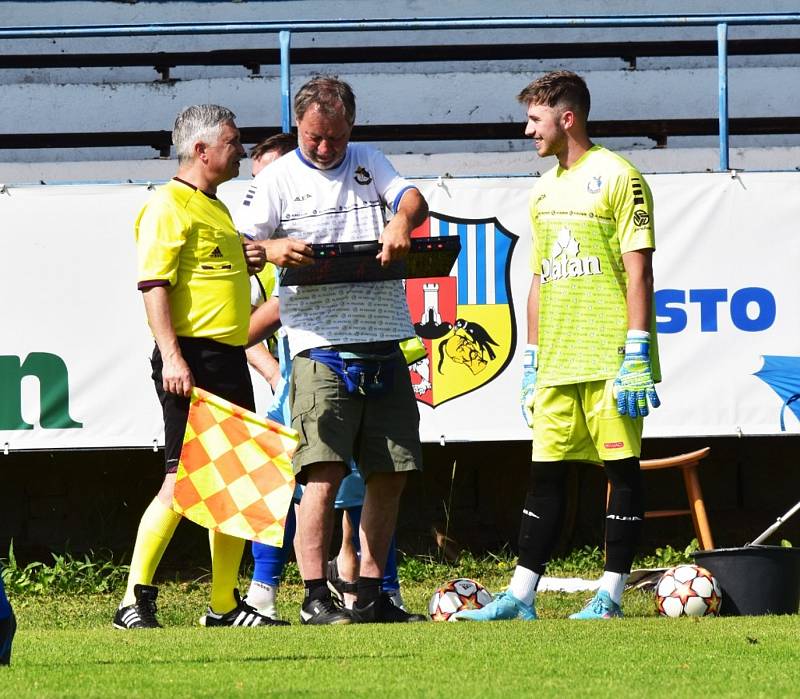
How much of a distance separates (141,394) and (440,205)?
5.86ft

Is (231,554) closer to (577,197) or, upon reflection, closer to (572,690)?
(577,197)

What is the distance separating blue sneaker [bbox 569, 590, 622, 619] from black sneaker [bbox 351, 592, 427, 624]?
0.61 metres

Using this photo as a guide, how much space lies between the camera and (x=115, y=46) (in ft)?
39.7

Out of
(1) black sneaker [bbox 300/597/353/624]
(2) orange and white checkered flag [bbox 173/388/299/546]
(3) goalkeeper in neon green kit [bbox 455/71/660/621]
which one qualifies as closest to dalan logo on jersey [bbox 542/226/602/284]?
(3) goalkeeper in neon green kit [bbox 455/71/660/621]

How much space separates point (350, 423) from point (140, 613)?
0.98 meters

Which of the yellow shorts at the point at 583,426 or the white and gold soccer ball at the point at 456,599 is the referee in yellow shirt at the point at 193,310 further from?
the yellow shorts at the point at 583,426

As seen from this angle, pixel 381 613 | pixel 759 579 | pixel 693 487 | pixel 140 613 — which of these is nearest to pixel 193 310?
pixel 140 613

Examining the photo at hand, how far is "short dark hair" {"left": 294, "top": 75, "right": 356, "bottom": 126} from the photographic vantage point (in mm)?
4781

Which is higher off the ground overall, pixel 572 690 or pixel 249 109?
pixel 249 109

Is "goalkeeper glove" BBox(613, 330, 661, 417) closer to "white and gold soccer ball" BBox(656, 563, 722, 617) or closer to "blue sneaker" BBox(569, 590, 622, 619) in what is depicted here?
"blue sneaker" BBox(569, 590, 622, 619)

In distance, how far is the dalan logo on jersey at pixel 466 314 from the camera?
695cm

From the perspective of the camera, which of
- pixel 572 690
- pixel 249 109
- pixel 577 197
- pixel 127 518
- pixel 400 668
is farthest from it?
pixel 249 109

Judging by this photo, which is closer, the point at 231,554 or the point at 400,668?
the point at 400,668

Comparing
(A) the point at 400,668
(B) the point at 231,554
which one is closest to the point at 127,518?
(B) the point at 231,554
